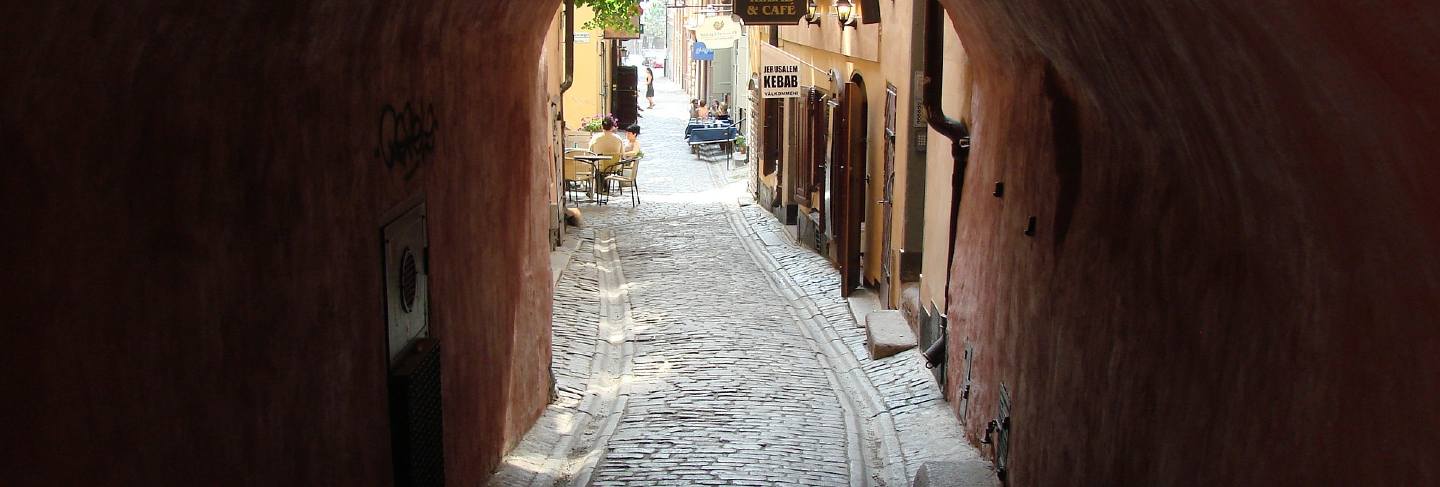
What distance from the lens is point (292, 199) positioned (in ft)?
15.3

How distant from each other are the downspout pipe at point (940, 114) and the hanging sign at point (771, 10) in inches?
189

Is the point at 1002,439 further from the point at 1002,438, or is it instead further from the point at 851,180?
the point at 851,180

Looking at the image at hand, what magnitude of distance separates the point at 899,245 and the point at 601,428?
12.8ft

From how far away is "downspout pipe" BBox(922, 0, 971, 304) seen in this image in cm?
941

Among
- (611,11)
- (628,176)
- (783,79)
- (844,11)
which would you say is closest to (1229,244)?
(844,11)

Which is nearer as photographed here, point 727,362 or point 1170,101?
point 1170,101

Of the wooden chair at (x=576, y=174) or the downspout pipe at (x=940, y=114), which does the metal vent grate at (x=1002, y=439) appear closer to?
the downspout pipe at (x=940, y=114)

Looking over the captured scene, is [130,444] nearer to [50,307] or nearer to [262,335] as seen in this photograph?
[50,307]

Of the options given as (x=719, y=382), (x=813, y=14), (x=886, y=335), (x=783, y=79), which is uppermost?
(x=813, y=14)

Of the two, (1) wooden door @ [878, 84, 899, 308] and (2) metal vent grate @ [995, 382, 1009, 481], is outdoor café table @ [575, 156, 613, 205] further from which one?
(2) metal vent grate @ [995, 382, 1009, 481]

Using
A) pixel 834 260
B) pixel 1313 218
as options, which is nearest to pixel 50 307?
pixel 1313 218

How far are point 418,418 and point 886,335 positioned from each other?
234 inches

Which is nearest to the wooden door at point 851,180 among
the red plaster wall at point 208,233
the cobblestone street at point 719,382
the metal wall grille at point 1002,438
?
the cobblestone street at point 719,382

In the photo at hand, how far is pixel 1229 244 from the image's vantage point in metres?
4.02
